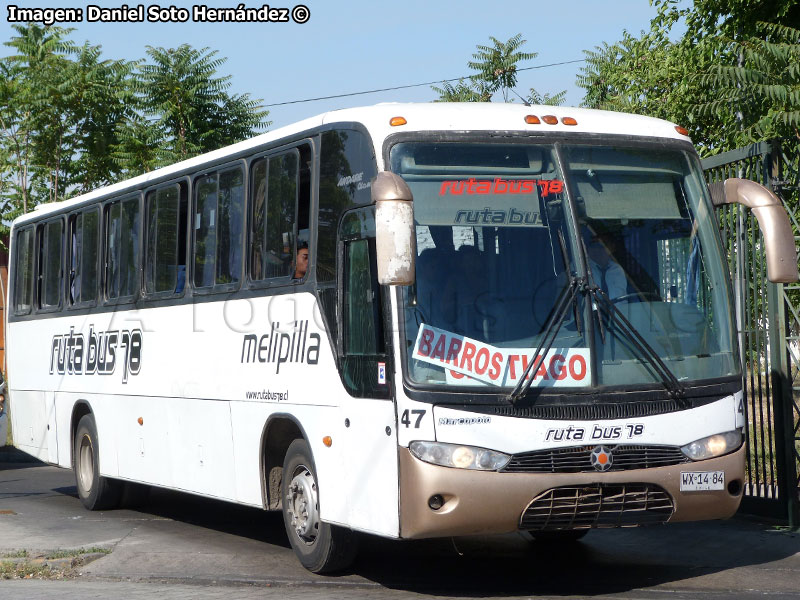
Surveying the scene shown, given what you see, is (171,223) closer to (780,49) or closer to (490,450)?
(490,450)

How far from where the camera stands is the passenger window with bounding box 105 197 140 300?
13.6 metres

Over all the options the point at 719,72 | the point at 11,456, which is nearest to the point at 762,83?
the point at 719,72

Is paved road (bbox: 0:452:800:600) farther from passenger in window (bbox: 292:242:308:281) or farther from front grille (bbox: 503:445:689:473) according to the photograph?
passenger in window (bbox: 292:242:308:281)

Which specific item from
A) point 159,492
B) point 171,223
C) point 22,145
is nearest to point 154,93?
point 22,145

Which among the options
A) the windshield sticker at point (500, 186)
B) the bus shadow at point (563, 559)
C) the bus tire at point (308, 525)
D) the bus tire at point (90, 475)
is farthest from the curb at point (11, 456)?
the windshield sticker at point (500, 186)

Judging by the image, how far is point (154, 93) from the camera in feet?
79.5

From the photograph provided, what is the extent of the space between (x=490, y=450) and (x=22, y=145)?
66.1 feet

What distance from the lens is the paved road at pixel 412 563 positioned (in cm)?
916

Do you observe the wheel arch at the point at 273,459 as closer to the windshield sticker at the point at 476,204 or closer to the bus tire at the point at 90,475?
the windshield sticker at the point at 476,204

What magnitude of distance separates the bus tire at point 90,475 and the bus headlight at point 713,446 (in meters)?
7.83

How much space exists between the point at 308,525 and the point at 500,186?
301 centimetres

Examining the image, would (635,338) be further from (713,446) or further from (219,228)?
(219,228)

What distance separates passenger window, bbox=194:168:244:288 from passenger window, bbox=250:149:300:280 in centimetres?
32

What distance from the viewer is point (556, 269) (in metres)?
8.64
